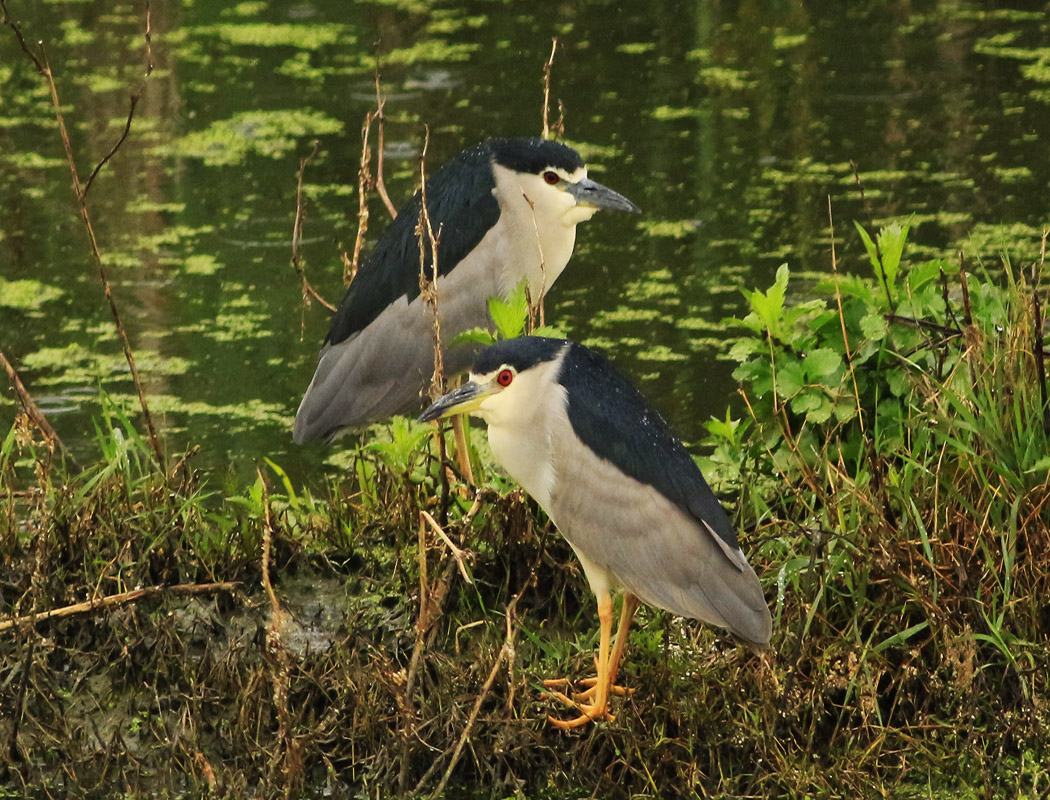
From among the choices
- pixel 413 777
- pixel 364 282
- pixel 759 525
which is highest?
pixel 364 282

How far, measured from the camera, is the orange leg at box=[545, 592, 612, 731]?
153 inches

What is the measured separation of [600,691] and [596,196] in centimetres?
184

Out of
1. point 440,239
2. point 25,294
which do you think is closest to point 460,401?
point 440,239

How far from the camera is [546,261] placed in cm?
532

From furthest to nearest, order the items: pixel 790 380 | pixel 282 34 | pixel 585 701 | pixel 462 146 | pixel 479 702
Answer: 1. pixel 282 34
2. pixel 462 146
3. pixel 790 380
4. pixel 585 701
5. pixel 479 702

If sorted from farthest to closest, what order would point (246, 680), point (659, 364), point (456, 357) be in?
point (659, 364)
point (456, 357)
point (246, 680)

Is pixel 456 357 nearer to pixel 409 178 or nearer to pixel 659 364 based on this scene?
pixel 659 364

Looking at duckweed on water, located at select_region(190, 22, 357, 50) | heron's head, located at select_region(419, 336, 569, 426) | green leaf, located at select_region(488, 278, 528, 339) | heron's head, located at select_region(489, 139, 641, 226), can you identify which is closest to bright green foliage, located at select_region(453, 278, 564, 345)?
green leaf, located at select_region(488, 278, 528, 339)

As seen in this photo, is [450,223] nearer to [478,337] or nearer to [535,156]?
[535,156]

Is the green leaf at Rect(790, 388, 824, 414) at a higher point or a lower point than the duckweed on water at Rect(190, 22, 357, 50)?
lower

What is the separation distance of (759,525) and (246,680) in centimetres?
143

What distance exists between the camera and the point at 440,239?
17.0 feet

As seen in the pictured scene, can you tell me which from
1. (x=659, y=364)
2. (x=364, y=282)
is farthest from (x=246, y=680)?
(x=659, y=364)

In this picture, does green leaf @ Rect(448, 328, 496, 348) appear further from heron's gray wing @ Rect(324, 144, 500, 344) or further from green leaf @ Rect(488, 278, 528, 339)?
heron's gray wing @ Rect(324, 144, 500, 344)
